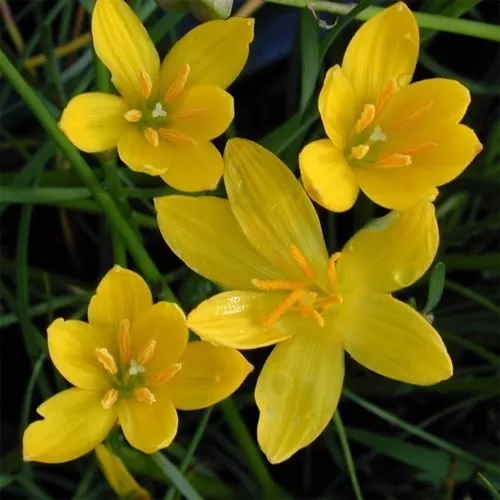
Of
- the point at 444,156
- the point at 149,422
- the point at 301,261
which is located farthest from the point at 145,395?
the point at 444,156

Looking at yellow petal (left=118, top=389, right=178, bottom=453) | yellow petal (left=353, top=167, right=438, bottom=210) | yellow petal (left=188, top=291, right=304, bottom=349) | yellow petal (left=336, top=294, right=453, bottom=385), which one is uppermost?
yellow petal (left=353, top=167, right=438, bottom=210)

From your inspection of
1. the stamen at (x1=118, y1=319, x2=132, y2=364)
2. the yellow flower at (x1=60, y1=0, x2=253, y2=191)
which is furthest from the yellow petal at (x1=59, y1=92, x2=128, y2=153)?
the stamen at (x1=118, y1=319, x2=132, y2=364)

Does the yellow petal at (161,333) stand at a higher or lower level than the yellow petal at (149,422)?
higher

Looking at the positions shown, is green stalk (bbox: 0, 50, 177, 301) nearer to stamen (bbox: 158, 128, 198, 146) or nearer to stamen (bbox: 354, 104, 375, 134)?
stamen (bbox: 158, 128, 198, 146)

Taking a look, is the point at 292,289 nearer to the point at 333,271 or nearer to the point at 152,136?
the point at 333,271

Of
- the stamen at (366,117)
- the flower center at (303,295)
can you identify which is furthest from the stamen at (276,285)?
the stamen at (366,117)

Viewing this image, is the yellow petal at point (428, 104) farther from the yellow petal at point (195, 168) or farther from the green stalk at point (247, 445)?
the green stalk at point (247, 445)

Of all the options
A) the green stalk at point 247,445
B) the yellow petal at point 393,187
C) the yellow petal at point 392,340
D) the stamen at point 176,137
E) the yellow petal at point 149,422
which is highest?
the stamen at point 176,137
